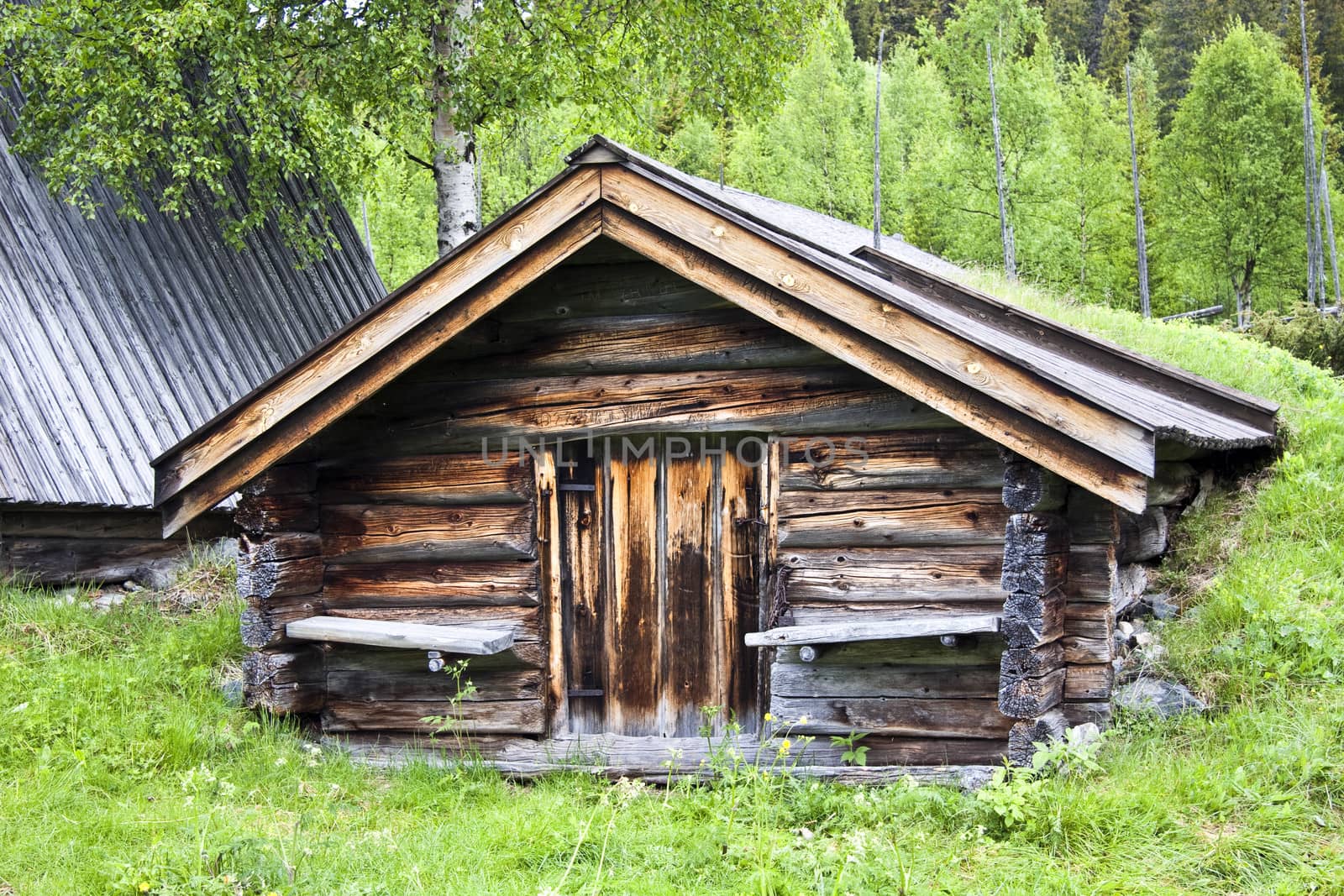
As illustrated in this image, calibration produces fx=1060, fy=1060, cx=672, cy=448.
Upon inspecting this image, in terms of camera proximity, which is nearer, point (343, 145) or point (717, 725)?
point (717, 725)

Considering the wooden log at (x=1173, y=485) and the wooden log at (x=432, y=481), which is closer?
the wooden log at (x=432, y=481)

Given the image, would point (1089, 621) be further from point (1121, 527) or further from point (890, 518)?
point (1121, 527)

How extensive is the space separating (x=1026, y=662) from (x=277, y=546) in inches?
167

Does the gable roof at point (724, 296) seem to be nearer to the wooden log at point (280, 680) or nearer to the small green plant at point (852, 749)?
the wooden log at point (280, 680)

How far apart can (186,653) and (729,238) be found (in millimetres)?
4669

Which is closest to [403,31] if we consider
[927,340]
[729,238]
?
[729,238]

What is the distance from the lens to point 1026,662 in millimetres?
5090

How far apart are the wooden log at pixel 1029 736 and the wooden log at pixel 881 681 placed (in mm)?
314

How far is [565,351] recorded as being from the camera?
20.0 feet

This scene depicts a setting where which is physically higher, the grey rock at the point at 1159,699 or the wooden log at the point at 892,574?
the wooden log at the point at 892,574

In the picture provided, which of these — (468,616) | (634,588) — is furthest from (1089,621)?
(468,616)

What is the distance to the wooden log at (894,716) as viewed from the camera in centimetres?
549

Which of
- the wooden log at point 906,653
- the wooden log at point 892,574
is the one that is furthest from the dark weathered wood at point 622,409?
the wooden log at point 906,653

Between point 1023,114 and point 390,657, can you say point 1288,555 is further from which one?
Result: point 1023,114
